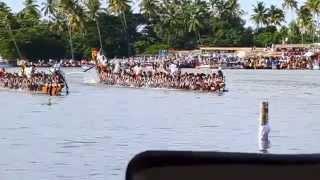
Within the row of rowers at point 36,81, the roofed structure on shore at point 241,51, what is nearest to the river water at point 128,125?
the row of rowers at point 36,81

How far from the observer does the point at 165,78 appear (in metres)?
8.96

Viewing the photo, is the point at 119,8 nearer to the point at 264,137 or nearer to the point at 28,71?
the point at 264,137

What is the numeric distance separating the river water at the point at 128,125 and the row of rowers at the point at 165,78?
9 cm

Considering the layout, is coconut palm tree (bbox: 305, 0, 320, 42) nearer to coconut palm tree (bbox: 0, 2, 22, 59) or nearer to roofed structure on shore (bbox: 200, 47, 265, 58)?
roofed structure on shore (bbox: 200, 47, 265, 58)

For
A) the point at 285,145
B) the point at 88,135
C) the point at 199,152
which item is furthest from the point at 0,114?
the point at 199,152

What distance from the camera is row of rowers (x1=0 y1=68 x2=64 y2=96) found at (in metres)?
8.21

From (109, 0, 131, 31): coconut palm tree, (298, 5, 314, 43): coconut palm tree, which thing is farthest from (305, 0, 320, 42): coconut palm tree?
(109, 0, 131, 31): coconut palm tree

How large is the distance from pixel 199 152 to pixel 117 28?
4.07 metres

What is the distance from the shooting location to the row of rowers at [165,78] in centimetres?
859

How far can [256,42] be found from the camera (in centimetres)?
931

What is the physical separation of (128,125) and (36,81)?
274cm

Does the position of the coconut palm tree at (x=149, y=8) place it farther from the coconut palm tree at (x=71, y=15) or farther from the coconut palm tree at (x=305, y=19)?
the coconut palm tree at (x=305, y=19)

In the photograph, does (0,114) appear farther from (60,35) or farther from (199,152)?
(199,152)

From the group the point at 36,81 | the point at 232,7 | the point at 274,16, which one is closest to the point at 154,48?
the point at 232,7
